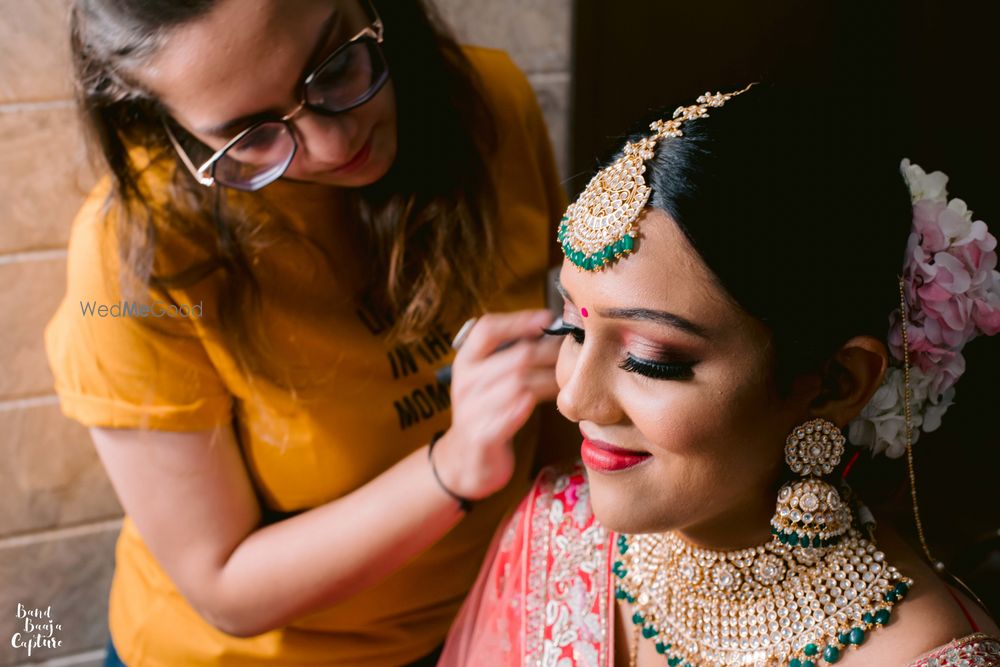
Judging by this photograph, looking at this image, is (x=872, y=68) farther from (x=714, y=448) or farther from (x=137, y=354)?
(x=137, y=354)

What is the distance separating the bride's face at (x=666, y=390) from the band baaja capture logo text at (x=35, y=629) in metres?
1.31

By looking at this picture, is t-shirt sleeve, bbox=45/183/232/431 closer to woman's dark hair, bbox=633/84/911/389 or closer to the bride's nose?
the bride's nose

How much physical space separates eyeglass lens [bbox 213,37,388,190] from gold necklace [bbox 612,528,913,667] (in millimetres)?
627

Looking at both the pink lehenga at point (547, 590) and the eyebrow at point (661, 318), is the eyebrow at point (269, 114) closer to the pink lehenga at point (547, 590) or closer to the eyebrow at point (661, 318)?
the eyebrow at point (661, 318)

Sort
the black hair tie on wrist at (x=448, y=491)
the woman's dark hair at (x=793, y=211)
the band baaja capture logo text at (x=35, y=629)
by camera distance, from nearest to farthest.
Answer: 1. the woman's dark hair at (x=793, y=211)
2. the black hair tie on wrist at (x=448, y=491)
3. the band baaja capture logo text at (x=35, y=629)

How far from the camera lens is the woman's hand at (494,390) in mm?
1103

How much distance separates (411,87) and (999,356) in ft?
2.68

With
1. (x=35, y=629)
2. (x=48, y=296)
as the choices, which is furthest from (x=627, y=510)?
(x=35, y=629)

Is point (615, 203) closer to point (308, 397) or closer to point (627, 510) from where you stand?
point (627, 510)

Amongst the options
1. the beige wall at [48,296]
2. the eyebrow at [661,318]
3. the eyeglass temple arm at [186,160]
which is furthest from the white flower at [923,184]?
the beige wall at [48,296]

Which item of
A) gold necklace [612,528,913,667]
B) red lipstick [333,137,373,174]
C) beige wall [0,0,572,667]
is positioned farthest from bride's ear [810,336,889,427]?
beige wall [0,0,572,667]

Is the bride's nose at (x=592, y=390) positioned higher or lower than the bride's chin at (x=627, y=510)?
higher

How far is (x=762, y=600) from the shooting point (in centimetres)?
98

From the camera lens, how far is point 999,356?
3.48 feet
